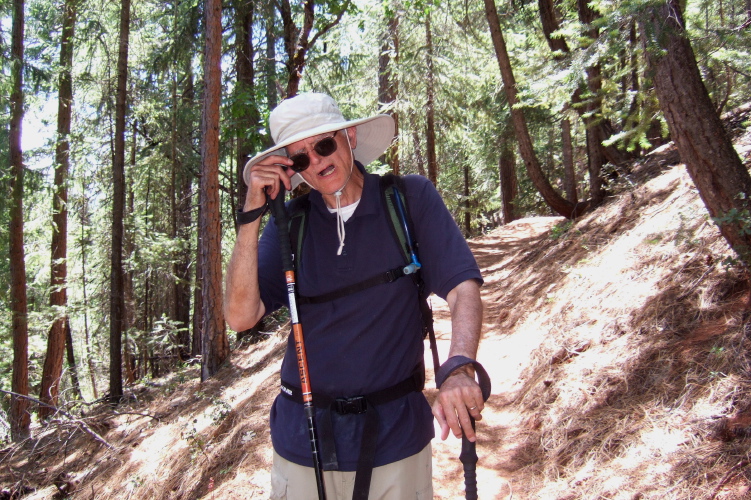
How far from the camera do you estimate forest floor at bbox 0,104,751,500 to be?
369cm

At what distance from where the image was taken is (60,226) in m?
14.9

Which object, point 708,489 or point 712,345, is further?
point 712,345

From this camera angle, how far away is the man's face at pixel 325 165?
235 centimetres

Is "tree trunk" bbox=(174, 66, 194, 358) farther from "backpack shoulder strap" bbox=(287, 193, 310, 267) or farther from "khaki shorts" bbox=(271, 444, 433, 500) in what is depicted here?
"khaki shorts" bbox=(271, 444, 433, 500)

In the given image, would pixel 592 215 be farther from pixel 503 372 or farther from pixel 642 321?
pixel 642 321

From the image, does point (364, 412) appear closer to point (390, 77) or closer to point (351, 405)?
point (351, 405)

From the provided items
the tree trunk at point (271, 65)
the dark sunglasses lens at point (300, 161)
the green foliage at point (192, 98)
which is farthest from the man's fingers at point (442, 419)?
the tree trunk at point (271, 65)

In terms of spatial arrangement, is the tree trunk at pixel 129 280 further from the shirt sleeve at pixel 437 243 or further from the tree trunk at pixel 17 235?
the shirt sleeve at pixel 437 243

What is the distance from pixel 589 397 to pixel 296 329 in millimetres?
3354

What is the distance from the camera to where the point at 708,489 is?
3.15 metres

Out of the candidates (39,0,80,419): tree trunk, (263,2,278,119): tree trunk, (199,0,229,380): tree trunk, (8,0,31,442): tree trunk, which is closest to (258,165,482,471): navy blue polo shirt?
(199,0,229,380): tree trunk

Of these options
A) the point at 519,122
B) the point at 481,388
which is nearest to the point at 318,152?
the point at 481,388

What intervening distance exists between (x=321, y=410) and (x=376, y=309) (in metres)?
0.44

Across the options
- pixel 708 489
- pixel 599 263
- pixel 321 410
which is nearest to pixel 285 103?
pixel 321 410
